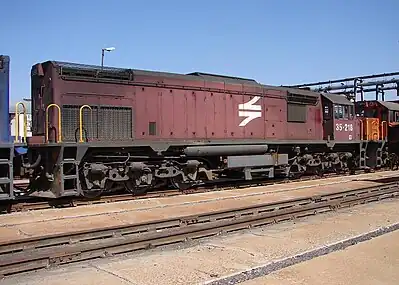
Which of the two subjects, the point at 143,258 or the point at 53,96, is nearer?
the point at 143,258

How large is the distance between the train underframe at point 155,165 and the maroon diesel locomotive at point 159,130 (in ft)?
0.10

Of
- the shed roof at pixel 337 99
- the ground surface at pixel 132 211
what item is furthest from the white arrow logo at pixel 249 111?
the shed roof at pixel 337 99

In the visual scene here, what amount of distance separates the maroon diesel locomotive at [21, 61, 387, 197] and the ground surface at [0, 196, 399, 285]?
537 cm

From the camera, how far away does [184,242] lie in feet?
25.1

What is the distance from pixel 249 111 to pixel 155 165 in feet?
15.7

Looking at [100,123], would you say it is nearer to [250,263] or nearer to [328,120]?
[250,263]

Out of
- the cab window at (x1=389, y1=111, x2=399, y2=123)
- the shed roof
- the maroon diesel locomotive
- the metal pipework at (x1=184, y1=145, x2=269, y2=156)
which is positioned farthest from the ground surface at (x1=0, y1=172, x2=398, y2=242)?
the cab window at (x1=389, y1=111, x2=399, y2=123)

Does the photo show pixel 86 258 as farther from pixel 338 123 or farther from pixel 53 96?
pixel 338 123

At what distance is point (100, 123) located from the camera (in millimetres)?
12758

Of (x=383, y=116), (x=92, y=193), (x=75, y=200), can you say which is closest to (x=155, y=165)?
(x=92, y=193)

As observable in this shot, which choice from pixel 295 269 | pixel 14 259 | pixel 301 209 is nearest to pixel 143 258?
pixel 14 259

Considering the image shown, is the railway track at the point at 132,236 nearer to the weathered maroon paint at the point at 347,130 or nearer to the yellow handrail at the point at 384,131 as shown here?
the weathered maroon paint at the point at 347,130

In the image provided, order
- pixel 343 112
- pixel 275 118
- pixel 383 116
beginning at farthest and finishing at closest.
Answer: pixel 383 116 < pixel 343 112 < pixel 275 118

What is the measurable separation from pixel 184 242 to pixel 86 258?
1810 mm
